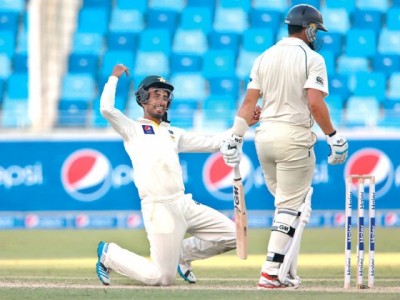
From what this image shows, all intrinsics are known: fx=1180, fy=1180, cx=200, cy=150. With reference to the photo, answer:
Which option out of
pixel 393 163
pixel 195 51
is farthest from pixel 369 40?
pixel 393 163

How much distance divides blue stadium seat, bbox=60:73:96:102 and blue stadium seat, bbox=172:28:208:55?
164cm

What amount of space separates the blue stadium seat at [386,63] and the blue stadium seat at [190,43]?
2810 mm

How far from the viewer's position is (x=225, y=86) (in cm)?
1820

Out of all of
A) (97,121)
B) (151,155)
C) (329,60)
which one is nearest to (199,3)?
(329,60)

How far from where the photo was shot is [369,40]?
1923cm

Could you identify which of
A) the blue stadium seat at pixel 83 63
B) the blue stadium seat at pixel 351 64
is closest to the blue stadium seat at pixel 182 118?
the blue stadium seat at pixel 83 63

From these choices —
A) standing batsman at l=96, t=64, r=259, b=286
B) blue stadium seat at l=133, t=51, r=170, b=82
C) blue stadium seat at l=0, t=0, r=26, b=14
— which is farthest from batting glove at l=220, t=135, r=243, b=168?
blue stadium seat at l=0, t=0, r=26, b=14

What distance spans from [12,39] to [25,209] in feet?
16.7

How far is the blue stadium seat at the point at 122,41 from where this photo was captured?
19484 millimetres

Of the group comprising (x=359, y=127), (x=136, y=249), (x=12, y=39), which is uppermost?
(x=12, y=39)

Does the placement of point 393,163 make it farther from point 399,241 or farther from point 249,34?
point 249,34

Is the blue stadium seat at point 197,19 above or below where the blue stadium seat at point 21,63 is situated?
above

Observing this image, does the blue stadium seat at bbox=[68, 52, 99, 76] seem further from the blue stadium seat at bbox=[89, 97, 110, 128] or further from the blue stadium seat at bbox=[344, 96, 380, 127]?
the blue stadium seat at bbox=[344, 96, 380, 127]

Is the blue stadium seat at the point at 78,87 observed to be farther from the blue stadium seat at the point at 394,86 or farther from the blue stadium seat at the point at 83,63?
the blue stadium seat at the point at 394,86
